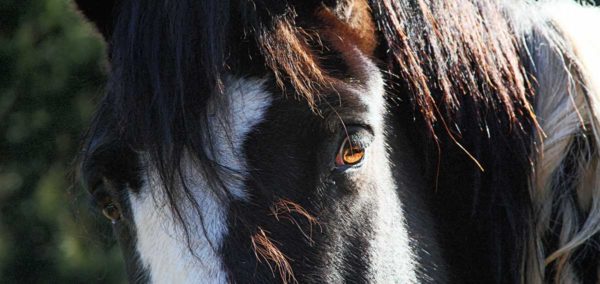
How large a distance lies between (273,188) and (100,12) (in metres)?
0.96

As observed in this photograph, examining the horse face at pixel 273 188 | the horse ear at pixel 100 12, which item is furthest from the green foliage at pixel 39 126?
the horse face at pixel 273 188

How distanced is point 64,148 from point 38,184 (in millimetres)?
243

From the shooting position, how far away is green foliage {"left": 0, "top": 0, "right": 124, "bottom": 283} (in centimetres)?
488

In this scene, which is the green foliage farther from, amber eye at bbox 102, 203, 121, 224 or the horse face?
the horse face

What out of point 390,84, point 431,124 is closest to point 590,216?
point 431,124

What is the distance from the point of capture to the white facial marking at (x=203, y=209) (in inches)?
78.0

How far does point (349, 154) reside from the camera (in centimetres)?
215

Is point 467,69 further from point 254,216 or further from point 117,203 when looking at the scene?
Result: point 117,203

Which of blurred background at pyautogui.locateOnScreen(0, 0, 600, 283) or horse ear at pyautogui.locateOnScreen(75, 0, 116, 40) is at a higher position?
horse ear at pyautogui.locateOnScreen(75, 0, 116, 40)

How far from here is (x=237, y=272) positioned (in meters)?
1.96

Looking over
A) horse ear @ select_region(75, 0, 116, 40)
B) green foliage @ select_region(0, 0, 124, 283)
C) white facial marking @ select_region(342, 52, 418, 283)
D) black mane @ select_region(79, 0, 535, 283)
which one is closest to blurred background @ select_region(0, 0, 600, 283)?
green foliage @ select_region(0, 0, 124, 283)

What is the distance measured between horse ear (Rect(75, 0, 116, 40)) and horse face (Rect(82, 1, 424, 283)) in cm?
44

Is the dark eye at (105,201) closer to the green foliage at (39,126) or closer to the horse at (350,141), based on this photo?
the horse at (350,141)

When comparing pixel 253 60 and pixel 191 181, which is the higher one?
pixel 253 60
